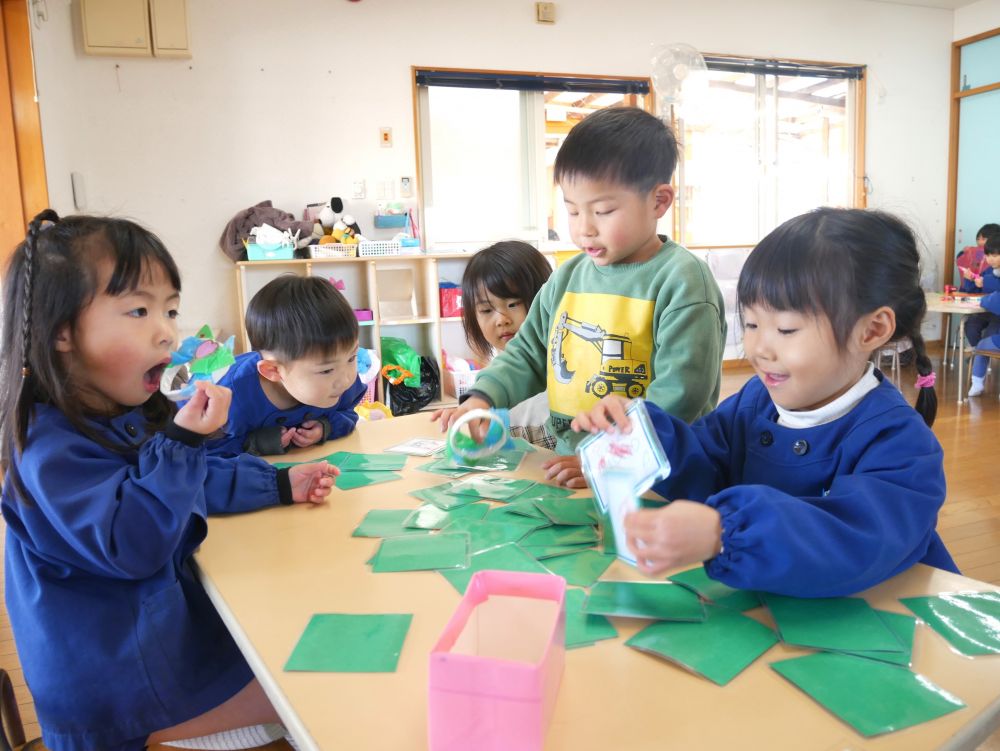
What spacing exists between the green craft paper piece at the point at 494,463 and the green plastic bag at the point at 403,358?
3.37m

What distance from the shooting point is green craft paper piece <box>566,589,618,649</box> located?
64cm

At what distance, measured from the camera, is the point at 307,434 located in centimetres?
145

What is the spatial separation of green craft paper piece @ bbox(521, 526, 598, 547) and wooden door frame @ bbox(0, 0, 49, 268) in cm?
320

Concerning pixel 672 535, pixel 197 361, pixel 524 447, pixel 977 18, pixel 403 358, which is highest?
pixel 977 18

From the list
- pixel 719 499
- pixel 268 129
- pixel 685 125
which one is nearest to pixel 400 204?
pixel 268 129

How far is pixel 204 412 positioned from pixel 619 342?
736 mm

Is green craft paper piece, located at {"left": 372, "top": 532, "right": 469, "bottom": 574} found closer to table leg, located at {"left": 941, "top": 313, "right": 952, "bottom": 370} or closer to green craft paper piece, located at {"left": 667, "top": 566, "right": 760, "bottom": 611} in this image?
green craft paper piece, located at {"left": 667, "top": 566, "right": 760, "bottom": 611}

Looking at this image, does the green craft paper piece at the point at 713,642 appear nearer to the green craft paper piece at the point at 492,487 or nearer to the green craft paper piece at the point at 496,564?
the green craft paper piece at the point at 496,564

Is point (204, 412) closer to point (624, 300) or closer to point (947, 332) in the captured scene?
point (624, 300)

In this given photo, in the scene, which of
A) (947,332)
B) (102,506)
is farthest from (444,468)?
(947,332)

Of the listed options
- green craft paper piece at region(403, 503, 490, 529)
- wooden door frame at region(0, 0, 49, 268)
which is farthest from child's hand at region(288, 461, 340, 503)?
wooden door frame at region(0, 0, 49, 268)

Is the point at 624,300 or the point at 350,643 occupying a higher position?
the point at 624,300

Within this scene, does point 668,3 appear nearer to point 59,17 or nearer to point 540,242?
point 540,242

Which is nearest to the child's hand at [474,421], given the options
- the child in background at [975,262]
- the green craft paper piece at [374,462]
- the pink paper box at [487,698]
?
the green craft paper piece at [374,462]
